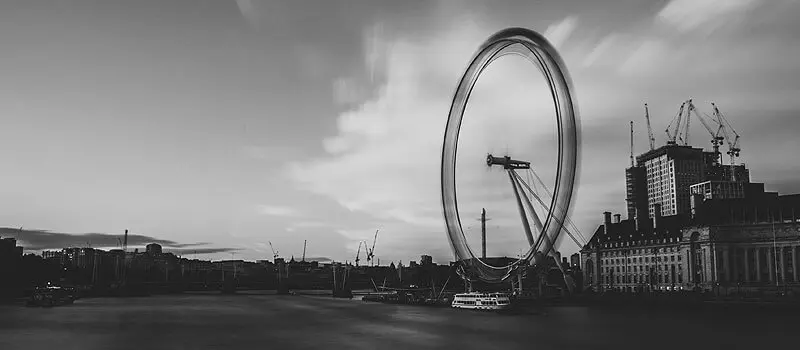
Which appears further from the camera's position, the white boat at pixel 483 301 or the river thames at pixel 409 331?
the white boat at pixel 483 301

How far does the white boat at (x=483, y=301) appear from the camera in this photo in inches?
6560

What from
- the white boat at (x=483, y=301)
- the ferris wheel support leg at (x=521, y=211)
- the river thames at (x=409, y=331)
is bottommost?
the river thames at (x=409, y=331)

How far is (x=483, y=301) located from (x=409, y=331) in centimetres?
6197

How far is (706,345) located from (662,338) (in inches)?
341

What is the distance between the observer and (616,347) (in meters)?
86.1

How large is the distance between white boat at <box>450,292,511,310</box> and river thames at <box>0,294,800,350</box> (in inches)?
625

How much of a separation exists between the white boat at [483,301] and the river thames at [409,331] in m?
15.9

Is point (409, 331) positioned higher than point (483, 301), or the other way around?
Result: point (483, 301)

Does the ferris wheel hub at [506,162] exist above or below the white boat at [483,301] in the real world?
above

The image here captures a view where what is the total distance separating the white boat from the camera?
166625 millimetres

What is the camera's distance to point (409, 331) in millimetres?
113312

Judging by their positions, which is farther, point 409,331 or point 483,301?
point 483,301

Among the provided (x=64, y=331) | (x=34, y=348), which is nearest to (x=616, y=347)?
(x=34, y=348)

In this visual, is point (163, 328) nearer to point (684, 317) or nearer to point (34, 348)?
point (34, 348)
